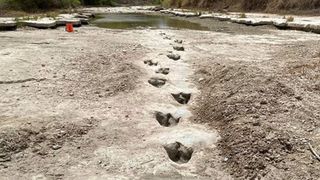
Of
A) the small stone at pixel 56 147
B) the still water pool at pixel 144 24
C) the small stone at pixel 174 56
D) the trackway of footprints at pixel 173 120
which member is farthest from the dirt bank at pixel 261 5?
the small stone at pixel 56 147

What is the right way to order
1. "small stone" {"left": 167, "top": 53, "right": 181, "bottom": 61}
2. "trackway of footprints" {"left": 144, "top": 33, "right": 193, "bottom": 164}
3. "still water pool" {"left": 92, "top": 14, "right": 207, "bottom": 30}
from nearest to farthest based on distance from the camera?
"trackway of footprints" {"left": 144, "top": 33, "right": 193, "bottom": 164} < "small stone" {"left": 167, "top": 53, "right": 181, "bottom": 61} < "still water pool" {"left": 92, "top": 14, "right": 207, "bottom": 30}

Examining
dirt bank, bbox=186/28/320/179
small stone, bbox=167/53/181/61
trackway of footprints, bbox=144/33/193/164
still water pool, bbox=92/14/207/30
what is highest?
dirt bank, bbox=186/28/320/179

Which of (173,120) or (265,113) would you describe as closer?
(265,113)

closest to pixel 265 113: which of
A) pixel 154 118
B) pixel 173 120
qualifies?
pixel 173 120

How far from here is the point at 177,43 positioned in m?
14.0

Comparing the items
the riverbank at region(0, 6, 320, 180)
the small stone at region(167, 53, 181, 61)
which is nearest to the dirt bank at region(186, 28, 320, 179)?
the riverbank at region(0, 6, 320, 180)

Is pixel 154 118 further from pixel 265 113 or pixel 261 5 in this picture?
pixel 261 5

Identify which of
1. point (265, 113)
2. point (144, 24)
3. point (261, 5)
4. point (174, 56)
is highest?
point (265, 113)

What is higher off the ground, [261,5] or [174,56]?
[174,56]

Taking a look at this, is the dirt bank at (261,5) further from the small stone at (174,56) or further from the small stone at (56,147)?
the small stone at (56,147)

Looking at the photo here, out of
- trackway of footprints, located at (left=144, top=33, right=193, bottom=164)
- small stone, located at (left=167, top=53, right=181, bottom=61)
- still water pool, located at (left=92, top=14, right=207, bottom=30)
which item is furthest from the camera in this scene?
still water pool, located at (left=92, top=14, right=207, bottom=30)

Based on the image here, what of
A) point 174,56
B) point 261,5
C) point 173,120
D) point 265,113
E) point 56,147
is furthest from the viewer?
point 261,5

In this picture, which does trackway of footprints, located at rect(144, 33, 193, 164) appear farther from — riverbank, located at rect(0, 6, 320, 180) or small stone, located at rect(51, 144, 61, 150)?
small stone, located at rect(51, 144, 61, 150)

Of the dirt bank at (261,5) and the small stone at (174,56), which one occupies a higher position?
the small stone at (174,56)
